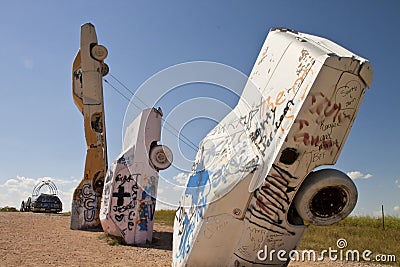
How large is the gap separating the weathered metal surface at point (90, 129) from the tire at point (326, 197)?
13.5 metres

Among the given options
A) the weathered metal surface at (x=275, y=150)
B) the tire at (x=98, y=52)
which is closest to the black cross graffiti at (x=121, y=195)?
the weathered metal surface at (x=275, y=150)

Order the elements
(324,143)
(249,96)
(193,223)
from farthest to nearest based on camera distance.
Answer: (249,96) < (193,223) < (324,143)

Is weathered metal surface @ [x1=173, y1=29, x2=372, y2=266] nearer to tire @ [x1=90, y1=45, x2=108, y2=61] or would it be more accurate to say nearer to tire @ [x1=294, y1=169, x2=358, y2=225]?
tire @ [x1=294, y1=169, x2=358, y2=225]

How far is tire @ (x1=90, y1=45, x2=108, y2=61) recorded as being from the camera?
1955cm

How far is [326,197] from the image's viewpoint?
688cm

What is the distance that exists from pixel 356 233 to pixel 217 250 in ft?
40.8

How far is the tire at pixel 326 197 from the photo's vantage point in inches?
262

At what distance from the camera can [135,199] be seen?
554 inches

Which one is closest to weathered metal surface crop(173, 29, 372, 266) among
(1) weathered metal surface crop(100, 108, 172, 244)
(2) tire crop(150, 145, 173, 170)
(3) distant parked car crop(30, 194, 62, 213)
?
(1) weathered metal surface crop(100, 108, 172, 244)

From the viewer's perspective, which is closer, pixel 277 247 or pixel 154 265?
pixel 277 247

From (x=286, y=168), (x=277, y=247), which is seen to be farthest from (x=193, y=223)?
(x=286, y=168)

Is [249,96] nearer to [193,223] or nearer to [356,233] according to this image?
[193,223]

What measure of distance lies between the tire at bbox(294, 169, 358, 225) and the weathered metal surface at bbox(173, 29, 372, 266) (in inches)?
6.4

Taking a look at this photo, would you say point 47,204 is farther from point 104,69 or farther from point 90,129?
point 104,69
